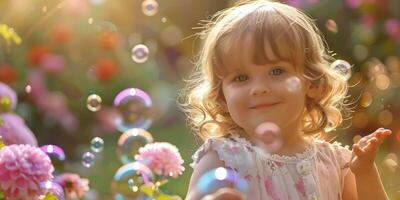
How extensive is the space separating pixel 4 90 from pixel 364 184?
160cm

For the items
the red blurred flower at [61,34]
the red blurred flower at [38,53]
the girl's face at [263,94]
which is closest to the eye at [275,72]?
the girl's face at [263,94]

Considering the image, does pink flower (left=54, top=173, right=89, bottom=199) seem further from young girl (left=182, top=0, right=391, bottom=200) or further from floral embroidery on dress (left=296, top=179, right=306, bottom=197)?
floral embroidery on dress (left=296, top=179, right=306, bottom=197)

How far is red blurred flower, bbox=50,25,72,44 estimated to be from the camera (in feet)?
19.6

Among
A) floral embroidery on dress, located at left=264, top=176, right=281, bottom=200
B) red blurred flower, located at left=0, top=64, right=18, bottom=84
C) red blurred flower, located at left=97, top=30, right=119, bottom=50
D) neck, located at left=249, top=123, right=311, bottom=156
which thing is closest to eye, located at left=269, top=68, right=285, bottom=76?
neck, located at left=249, top=123, right=311, bottom=156

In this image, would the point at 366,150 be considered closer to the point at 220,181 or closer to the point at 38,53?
the point at 220,181

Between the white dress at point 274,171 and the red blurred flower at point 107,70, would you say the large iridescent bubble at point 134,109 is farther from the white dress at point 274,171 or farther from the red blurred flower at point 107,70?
the red blurred flower at point 107,70

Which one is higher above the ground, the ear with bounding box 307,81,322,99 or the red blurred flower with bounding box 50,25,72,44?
the red blurred flower with bounding box 50,25,72,44

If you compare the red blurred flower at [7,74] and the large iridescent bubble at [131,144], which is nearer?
the large iridescent bubble at [131,144]

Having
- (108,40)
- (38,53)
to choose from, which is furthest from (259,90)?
(108,40)

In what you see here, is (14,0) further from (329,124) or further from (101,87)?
(329,124)

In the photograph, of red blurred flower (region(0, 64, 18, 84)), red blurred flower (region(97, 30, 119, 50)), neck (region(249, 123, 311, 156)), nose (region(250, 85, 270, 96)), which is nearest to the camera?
nose (region(250, 85, 270, 96))

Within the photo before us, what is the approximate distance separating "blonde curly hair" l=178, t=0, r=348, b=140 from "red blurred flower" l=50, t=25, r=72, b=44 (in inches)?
133

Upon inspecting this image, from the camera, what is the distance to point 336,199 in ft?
8.22

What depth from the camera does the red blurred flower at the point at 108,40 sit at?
6254 millimetres
